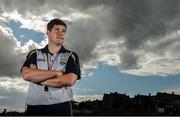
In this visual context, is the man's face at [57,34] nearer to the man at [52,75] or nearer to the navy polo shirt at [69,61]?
the man at [52,75]

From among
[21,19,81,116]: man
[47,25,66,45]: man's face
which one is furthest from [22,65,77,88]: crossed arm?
[47,25,66,45]: man's face

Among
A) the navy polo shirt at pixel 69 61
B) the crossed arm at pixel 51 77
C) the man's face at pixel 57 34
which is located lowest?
the crossed arm at pixel 51 77

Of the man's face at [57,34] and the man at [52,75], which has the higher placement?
the man's face at [57,34]

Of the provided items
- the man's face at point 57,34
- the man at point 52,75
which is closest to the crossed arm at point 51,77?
the man at point 52,75

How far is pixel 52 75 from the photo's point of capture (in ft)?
21.8

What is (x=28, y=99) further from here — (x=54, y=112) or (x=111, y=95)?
(x=111, y=95)

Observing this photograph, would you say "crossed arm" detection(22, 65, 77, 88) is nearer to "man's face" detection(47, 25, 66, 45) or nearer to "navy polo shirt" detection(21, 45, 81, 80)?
"navy polo shirt" detection(21, 45, 81, 80)

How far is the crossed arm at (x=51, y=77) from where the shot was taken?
664 cm

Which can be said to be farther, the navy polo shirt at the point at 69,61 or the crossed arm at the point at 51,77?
the navy polo shirt at the point at 69,61

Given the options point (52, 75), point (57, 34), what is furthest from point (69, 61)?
point (57, 34)

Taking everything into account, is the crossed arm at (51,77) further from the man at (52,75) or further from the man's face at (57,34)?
the man's face at (57,34)

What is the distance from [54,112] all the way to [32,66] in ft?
2.67

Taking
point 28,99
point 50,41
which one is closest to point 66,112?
point 28,99

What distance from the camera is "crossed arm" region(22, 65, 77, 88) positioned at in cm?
664
